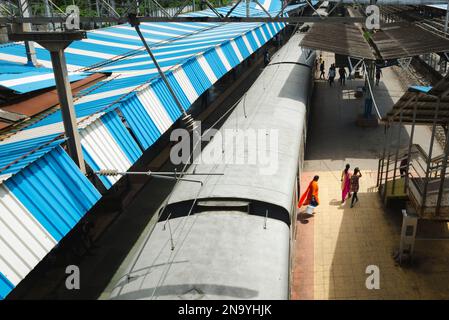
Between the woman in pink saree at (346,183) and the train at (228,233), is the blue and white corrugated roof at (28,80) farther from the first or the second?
the woman in pink saree at (346,183)

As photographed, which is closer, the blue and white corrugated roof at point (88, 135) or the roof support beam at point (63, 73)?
the blue and white corrugated roof at point (88, 135)

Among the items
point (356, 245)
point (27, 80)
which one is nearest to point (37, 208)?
point (27, 80)

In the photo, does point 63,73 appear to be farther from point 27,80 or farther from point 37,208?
point 27,80

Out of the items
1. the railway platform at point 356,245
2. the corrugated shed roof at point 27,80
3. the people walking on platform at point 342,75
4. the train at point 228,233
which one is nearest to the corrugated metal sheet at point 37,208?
the train at point 228,233

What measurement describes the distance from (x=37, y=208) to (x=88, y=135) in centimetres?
292

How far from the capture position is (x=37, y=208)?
314 inches

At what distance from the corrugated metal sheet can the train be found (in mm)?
1625

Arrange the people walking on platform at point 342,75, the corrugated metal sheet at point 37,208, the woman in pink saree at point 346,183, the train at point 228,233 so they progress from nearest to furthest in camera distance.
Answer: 1. the train at point 228,233
2. the corrugated metal sheet at point 37,208
3. the woman in pink saree at point 346,183
4. the people walking on platform at point 342,75

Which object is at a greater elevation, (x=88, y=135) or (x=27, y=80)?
(x=27, y=80)

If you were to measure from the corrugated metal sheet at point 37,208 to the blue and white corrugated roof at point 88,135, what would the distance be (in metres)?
0.02

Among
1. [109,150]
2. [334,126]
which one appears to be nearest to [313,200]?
[109,150]

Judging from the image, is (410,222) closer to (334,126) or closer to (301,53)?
(334,126)

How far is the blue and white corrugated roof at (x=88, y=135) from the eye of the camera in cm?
755

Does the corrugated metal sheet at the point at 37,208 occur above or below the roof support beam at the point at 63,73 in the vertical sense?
Result: below
